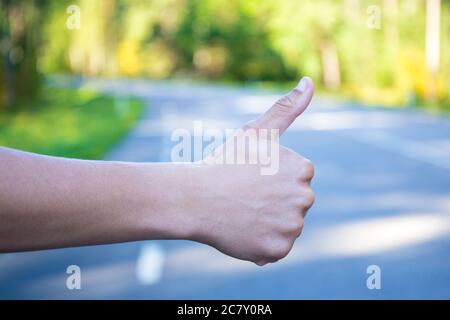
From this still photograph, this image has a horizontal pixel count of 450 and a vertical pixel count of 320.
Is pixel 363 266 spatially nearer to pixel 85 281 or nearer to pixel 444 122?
pixel 85 281

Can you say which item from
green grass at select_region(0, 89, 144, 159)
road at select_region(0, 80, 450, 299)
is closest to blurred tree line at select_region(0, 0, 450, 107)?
green grass at select_region(0, 89, 144, 159)

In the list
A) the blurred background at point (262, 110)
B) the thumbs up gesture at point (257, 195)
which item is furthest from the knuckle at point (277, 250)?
the blurred background at point (262, 110)

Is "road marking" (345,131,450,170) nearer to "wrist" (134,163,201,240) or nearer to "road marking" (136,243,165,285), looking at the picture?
"road marking" (136,243,165,285)

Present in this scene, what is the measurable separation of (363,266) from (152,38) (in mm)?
22392

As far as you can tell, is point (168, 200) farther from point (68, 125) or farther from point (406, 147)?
point (68, 125)

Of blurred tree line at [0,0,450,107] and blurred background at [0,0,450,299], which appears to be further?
blurred tree line at [0,0,450,107]

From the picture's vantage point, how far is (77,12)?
109 inches

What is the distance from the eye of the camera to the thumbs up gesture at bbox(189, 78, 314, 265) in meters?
1.29

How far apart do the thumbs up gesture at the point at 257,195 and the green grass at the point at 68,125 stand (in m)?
8.12

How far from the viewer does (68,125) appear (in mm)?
14453

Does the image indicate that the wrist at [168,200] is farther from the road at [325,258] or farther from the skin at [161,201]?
the road at [325,258]

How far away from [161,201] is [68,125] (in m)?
13.5

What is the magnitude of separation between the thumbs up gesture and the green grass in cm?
812

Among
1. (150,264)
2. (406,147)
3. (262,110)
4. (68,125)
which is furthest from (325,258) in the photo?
(262,110)
